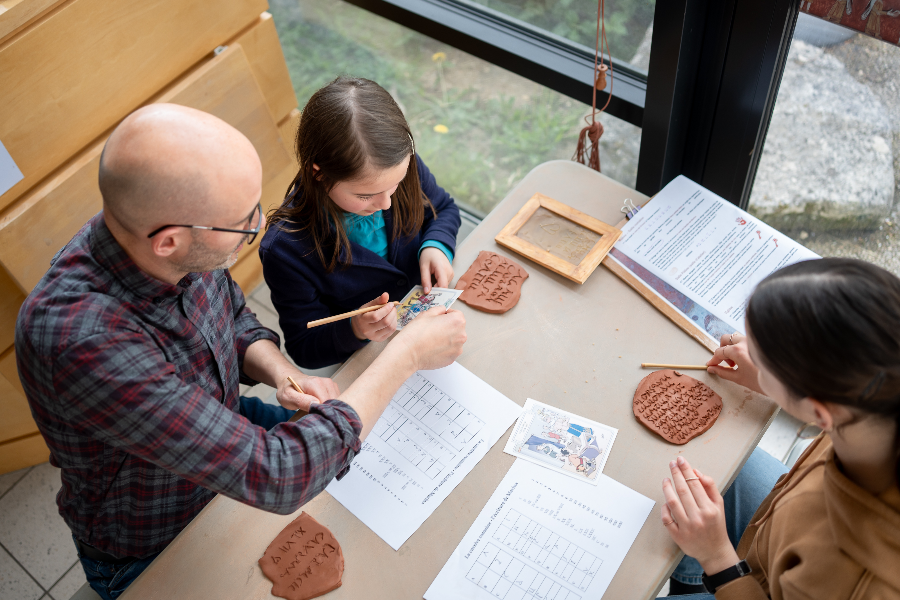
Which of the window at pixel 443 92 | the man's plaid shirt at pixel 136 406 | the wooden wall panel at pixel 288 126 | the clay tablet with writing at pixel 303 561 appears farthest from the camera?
the window at pixel 443 92

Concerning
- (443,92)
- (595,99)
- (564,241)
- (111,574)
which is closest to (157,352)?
(111,574)

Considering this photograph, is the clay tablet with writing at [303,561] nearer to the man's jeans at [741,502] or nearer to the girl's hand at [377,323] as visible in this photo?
the girl's hand at [377,323]

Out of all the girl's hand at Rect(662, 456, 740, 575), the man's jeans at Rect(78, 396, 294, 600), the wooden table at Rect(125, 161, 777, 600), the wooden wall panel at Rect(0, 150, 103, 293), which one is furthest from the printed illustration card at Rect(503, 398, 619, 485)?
the wooden wall panel at Rect(0, 150, 103, 293)

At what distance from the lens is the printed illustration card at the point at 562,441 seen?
1.16 metres

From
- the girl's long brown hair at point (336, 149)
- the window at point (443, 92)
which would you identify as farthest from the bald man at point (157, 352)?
the window at point (443, 92)

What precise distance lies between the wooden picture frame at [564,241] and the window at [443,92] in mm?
931

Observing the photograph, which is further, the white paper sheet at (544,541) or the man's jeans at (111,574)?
the man's jeans at (111,574)

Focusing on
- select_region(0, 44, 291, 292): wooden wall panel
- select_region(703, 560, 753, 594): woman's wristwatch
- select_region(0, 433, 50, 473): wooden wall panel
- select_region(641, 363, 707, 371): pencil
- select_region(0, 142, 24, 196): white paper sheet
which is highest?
select_region(0, 142, 24, 196): white paper sheet

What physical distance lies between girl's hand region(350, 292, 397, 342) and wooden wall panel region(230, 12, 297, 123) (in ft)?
3.89

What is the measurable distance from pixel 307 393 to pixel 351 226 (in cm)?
44

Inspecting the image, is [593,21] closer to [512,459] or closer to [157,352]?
[512,459]

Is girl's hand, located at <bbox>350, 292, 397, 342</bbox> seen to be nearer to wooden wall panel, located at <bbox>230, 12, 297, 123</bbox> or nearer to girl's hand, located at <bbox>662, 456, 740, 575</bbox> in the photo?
girl's hand, located at <bbox>662, 456, 740, 575</bbox>

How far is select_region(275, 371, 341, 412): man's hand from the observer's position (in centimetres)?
121

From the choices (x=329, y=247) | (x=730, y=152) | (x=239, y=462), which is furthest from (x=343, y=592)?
(x=730, y=152)
